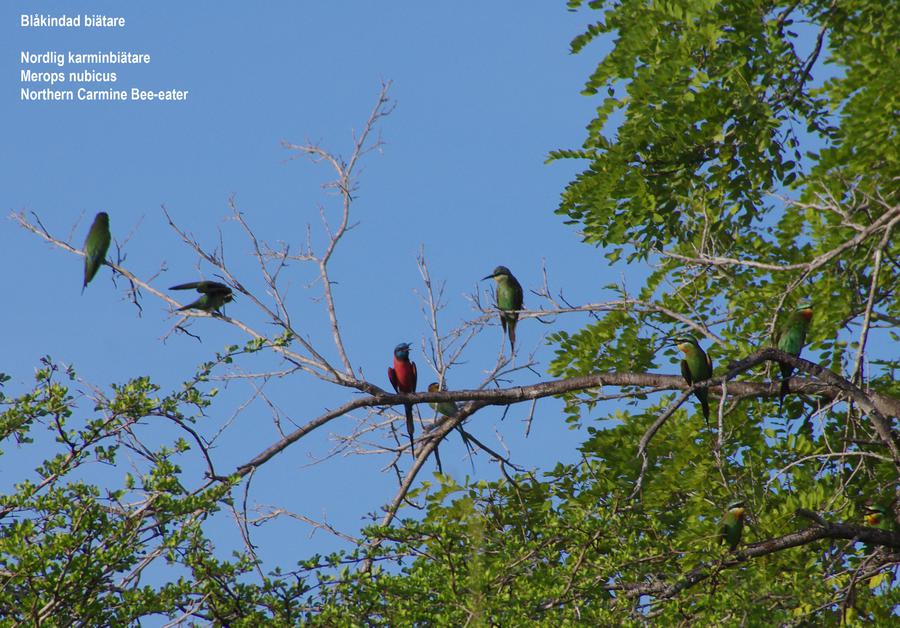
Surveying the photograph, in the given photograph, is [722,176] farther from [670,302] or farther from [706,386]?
[706,386]

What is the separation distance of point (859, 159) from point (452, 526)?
6348 millimetres

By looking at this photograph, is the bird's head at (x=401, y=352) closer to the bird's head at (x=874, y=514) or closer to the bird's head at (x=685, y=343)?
the bird's head at (x=685, y=343)

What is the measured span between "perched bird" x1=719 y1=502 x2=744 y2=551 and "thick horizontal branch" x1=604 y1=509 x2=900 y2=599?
0.78m

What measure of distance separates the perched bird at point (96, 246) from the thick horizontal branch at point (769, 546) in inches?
211

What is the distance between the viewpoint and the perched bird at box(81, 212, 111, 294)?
9.32 meters

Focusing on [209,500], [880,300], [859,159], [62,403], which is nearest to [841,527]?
[880,300]

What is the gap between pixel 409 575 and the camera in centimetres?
761

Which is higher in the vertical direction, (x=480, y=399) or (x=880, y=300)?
(x=880, y=300)

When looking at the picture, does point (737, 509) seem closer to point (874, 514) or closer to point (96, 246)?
point (874, 514)

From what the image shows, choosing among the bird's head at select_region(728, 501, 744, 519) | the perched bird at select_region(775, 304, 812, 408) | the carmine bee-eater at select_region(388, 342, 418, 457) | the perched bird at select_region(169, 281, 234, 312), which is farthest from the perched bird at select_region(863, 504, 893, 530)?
the perched bird at select_region(169, 281, 234, 312)

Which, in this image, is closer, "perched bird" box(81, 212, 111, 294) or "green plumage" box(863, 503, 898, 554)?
"perched bird" box(81, 212, 111, 294)

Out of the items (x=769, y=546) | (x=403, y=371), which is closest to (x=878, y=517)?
(x=769, y=546)

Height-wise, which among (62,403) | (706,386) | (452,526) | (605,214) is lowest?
(452,526)

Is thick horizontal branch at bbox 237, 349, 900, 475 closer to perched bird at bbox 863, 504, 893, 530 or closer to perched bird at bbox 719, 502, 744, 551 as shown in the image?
perched bird at bbox 719, 502, 744, 551
